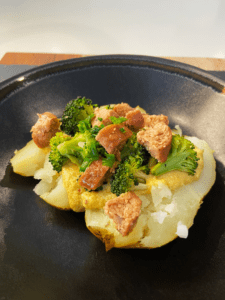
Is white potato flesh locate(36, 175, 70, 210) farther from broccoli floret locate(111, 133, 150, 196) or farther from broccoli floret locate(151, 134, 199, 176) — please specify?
broccoli floret locate(151, 134, 199, 176)

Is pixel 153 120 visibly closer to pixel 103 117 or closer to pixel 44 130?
pixel 103 117

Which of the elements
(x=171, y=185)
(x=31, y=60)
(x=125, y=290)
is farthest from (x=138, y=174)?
(x=31, y=60)

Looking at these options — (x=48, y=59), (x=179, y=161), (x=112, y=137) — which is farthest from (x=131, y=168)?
(x=48, y=59)

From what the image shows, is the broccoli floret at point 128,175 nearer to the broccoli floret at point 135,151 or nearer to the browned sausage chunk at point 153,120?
the broccoli floret at point 135,151

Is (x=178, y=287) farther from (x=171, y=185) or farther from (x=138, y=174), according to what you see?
(x=138, y=174)

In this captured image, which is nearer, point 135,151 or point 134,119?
point 135,151

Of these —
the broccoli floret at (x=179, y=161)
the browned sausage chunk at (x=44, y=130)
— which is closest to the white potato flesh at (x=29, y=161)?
the browned sausage chunk at (x=44, y=130)

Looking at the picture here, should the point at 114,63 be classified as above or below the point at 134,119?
above

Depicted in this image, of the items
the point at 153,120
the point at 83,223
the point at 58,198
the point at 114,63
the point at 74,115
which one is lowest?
the point at 83,223
